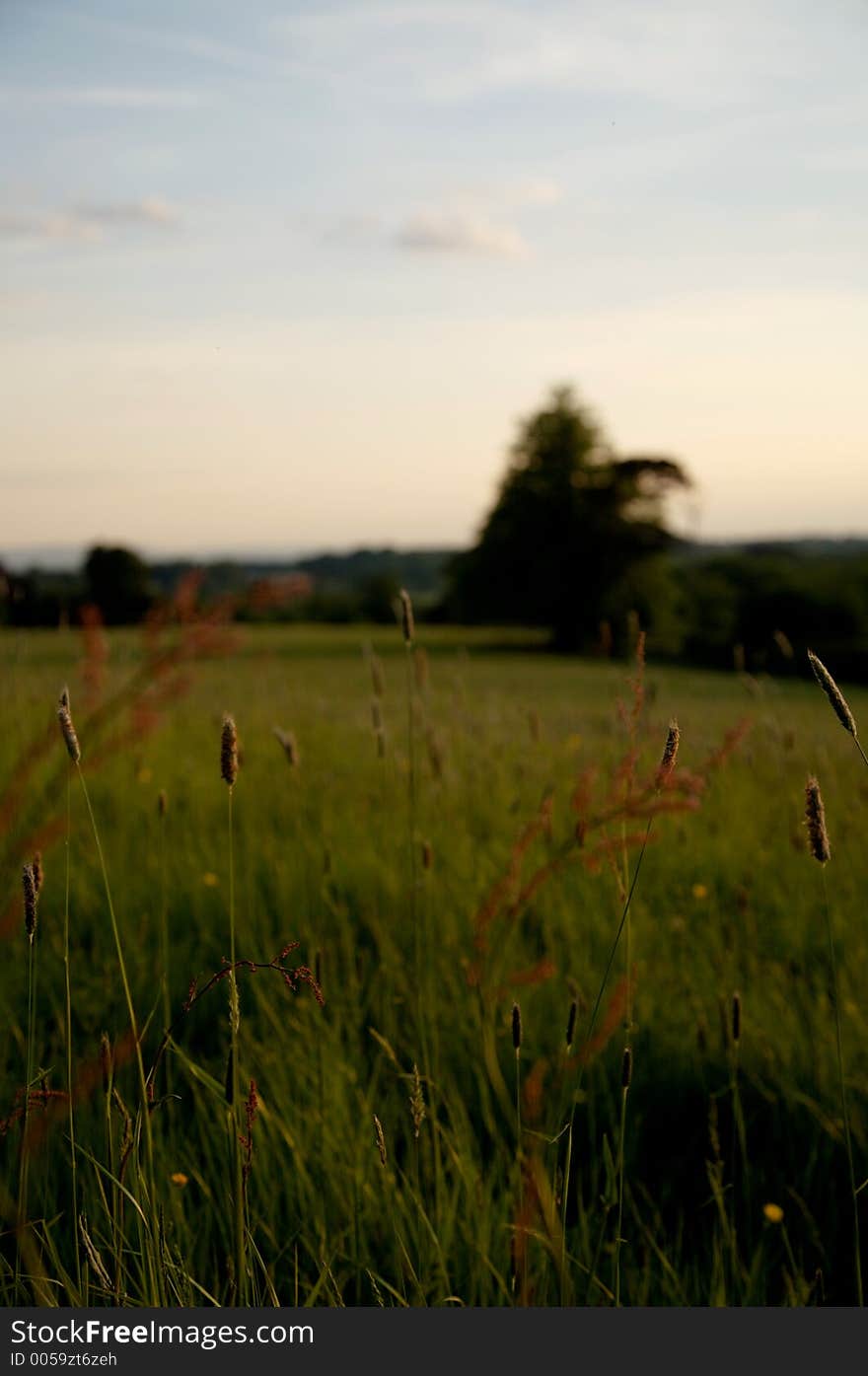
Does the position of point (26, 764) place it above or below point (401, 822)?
above

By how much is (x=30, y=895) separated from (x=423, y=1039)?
1004mm

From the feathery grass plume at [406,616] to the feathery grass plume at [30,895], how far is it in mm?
775

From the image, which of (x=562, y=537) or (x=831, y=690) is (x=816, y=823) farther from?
(x=562, y=537)

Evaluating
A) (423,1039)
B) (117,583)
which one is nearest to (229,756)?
(423,1039)

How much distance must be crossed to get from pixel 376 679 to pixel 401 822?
145 centimetres

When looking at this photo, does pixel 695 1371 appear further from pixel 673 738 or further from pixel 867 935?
pixel 867 935

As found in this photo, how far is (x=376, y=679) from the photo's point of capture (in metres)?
2.56

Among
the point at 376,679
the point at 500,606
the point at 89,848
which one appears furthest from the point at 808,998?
the point at 500,606

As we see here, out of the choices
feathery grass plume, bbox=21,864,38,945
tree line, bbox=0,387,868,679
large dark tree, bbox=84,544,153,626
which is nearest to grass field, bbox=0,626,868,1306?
feathery grass plume, bbox=21,864,38,945

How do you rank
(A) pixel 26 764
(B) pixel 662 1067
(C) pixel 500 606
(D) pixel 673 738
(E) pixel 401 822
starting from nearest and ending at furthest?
(A) pixel 26 764 < (D) pixel 673 738 < (B) pixel 662 1067 < (E) pixel 401 822 < (C) pixel 500 606

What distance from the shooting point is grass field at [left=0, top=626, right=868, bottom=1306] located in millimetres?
1530

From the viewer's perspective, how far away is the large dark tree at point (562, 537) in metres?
40.7

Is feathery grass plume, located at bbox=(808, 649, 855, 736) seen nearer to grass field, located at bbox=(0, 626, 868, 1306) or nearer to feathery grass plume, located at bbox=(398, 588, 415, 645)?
grass field, located at bbox=(0, 626, 868, 1306)

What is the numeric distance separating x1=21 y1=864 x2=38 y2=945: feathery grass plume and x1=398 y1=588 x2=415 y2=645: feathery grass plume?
775mm
